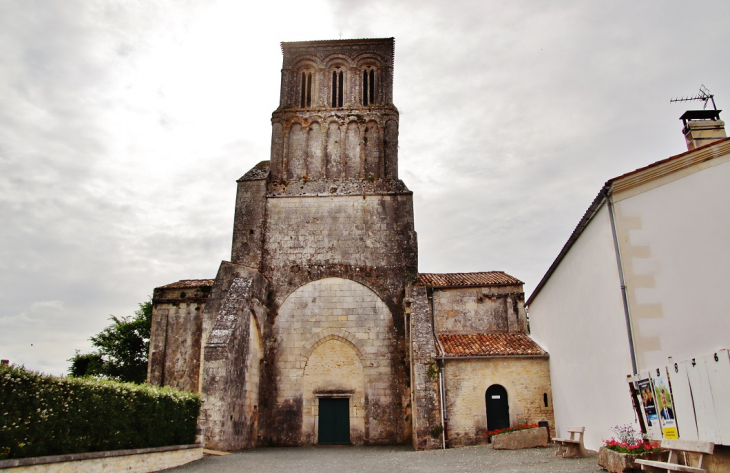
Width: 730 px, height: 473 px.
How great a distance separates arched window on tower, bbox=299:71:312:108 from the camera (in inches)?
862

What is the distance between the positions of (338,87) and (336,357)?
1147 centimetres

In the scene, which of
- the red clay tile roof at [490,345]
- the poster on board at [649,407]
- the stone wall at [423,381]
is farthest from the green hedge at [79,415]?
the poster on board at [649,407]

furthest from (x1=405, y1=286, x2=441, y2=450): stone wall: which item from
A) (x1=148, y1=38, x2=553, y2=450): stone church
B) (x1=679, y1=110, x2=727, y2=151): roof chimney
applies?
(x1=679, y1=110, x2=727, y2=151): roof chimney

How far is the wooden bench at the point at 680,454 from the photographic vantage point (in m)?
6.54

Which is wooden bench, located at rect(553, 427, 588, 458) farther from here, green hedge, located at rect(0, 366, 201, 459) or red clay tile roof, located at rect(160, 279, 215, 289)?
red clay tile roof, located at rect(160, 279, 215, 289)

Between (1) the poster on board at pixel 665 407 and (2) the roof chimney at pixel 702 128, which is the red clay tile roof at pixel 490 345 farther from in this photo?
(1) the poster on board at pixel 665 407

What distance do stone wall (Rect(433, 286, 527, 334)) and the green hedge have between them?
33.1 feet

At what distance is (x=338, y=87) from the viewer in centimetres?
2208

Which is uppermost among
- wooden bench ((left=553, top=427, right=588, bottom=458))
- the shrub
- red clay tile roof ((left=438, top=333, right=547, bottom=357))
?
red clay tile roof ((left=438, top=333, right=547, bottom=357))

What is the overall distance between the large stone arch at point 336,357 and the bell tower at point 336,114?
4.87m

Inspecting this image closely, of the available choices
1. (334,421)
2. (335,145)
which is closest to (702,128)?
(335,145)

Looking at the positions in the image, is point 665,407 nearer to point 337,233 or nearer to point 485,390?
point 485,390

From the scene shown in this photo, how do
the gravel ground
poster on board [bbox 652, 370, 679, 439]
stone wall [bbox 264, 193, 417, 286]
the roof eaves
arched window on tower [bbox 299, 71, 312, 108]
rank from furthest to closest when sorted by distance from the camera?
arched window on tower [bbox 299, 71, 312, 108]
stone wall [bbox 264, 193, 417, 286]
the gravel ground
the roof eaves
poster on board [bbox 652, 370, 679, 439]

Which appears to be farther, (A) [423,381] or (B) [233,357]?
(A) [423,381]
